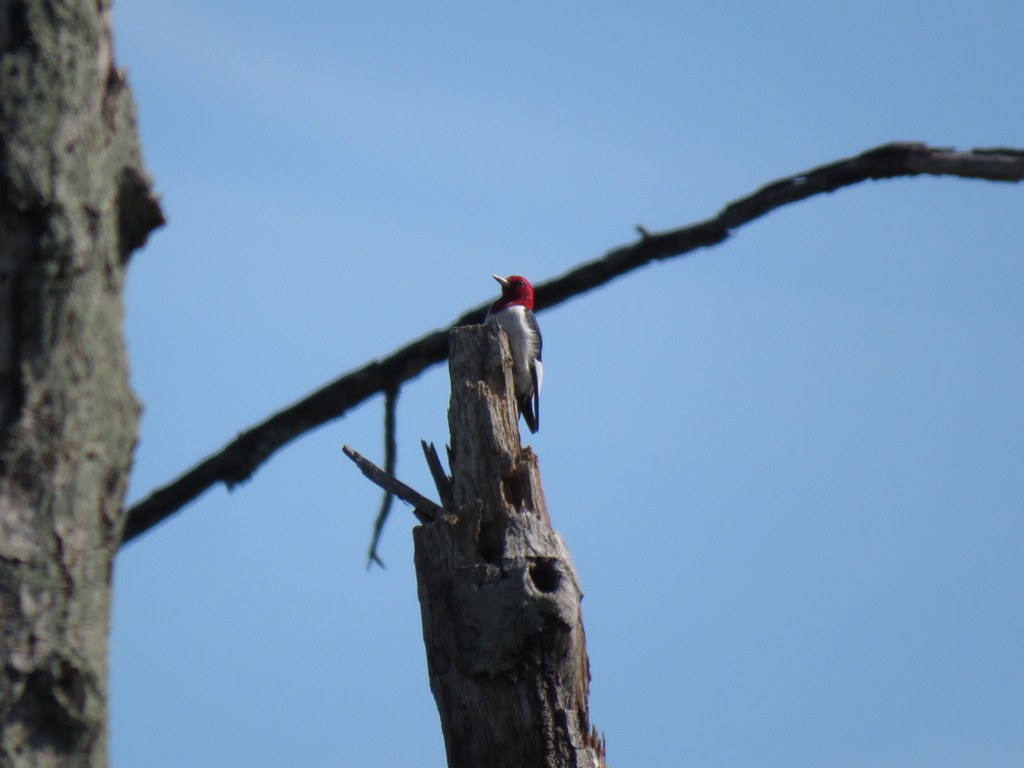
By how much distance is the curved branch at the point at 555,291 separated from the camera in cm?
535

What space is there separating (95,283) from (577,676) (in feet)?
8.83

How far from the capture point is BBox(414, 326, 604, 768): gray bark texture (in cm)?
423

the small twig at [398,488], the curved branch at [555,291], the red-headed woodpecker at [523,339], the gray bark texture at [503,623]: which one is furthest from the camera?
the red-headed woodpecker at [523,339]

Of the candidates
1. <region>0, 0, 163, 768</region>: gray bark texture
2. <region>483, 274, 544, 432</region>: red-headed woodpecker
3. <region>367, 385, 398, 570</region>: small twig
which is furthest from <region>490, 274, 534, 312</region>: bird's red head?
<region>0, 0, 163, 768</region>: gray bark texture

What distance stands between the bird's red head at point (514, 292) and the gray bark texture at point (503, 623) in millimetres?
4330

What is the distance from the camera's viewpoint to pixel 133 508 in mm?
5559

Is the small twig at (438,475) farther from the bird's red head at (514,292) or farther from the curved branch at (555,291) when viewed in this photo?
the bird's red head at (514,292)

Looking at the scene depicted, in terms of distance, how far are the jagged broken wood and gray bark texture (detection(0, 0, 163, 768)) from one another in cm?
226

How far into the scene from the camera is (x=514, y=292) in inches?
367

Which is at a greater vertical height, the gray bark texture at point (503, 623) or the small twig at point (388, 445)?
the small twig at point (388, 445)

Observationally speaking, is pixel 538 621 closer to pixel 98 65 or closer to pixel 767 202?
pixel 767 202

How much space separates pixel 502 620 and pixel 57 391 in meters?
2.47

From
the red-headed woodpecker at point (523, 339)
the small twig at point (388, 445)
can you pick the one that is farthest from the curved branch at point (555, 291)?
the red-headed woodpecker at point (523, 339)

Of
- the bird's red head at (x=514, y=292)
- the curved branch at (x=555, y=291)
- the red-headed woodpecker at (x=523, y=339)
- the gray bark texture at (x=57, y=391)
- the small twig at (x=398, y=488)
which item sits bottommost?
the gray bark texture at (x=57, y=391)
